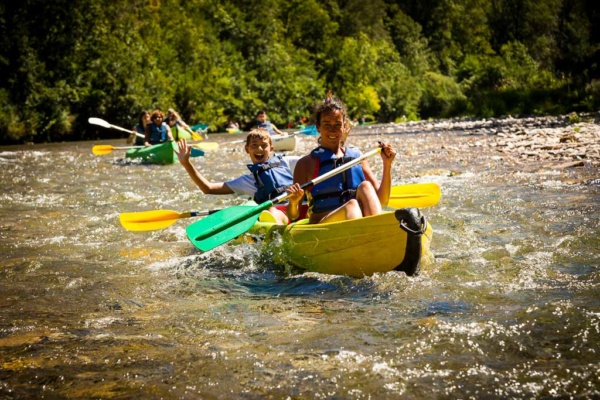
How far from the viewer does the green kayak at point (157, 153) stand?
11742 mm

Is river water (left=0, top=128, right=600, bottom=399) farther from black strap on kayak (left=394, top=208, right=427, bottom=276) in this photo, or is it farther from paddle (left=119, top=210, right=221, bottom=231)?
paddle (left=119, top=210, right=221, bottom=231)

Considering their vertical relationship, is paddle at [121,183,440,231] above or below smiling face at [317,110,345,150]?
below

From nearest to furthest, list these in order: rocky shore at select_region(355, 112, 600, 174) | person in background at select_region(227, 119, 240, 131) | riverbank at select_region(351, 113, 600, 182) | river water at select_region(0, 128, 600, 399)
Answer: river water at select_region(0, 128, 600, 399) < riverbank at select_region(351, 113, 600, 182) < rocky shore at select_region(355, 112, 600, 174) < person in background at select_region(227, 119, 240, 131)

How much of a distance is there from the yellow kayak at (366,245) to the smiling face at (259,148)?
3.65 ft

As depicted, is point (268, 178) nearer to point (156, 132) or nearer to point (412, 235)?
point (412, 235)

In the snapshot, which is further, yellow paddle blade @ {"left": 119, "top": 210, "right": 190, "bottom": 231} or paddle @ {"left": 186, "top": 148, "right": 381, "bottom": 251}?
yellow paddle blade @ {"left": 119, "top": 210, "right": 190, "bottom": 231}

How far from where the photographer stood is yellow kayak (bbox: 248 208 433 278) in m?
3.58

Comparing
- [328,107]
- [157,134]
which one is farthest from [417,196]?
[157,134]

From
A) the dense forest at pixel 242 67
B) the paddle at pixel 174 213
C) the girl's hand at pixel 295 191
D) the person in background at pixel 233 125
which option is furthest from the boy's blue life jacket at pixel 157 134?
the person in background at pixel 233 125

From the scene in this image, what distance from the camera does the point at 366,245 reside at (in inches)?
146

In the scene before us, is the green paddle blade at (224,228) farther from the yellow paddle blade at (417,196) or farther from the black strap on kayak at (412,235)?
the yellow paddle blade at (417,196)

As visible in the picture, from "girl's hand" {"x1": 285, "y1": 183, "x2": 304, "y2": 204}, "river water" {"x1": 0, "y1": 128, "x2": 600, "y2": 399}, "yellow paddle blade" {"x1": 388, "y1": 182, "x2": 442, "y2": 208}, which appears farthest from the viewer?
"yellow paddle blade" {"x1": 388, "y1": 182, "x2": 442, "y2": 208}

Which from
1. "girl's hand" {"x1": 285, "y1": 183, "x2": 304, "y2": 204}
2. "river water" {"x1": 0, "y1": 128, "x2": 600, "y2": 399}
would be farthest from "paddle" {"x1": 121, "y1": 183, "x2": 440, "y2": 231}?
"girl's hand" {"x1": 285, "y1": 183, "x2": 304, "y2": 204}

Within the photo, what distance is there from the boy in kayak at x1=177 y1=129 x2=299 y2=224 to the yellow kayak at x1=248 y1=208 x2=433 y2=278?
78 centimetres
